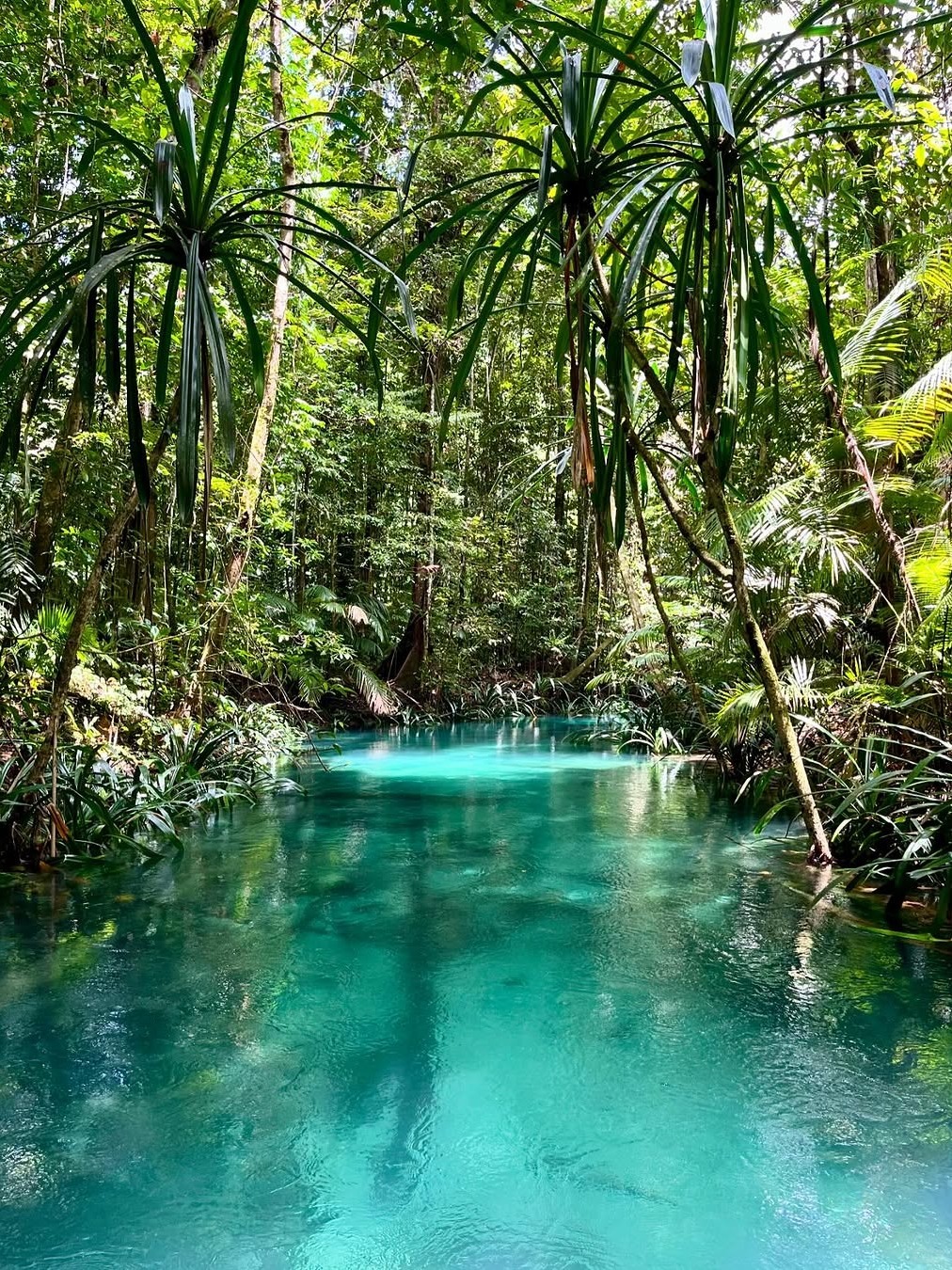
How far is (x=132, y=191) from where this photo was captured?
18.7ft

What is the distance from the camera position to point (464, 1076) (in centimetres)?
232

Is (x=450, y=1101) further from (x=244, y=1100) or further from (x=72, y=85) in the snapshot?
(x=72, y=85)

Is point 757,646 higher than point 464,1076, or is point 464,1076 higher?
point 757,646

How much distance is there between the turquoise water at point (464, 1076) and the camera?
1.70 metres

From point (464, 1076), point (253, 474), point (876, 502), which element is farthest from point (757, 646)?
point (253, 474)

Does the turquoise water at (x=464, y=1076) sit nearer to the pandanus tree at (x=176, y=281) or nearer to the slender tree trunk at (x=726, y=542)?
the slender tree trunk at (x=726, y=542)

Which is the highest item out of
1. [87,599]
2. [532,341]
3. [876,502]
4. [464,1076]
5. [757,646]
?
[532,341]

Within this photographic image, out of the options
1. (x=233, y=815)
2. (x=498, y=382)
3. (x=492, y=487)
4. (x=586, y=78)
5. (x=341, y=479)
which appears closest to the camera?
(x=586, y=78)

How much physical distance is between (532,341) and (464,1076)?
5.65m

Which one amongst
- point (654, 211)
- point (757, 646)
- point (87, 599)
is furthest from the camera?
point (757, 646)

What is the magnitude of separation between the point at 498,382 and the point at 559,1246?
13626 mm

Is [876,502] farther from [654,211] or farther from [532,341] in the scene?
[532,341]

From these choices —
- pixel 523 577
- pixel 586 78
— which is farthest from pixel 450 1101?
pixel 523 577

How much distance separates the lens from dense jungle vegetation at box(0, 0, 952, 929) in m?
2.66
